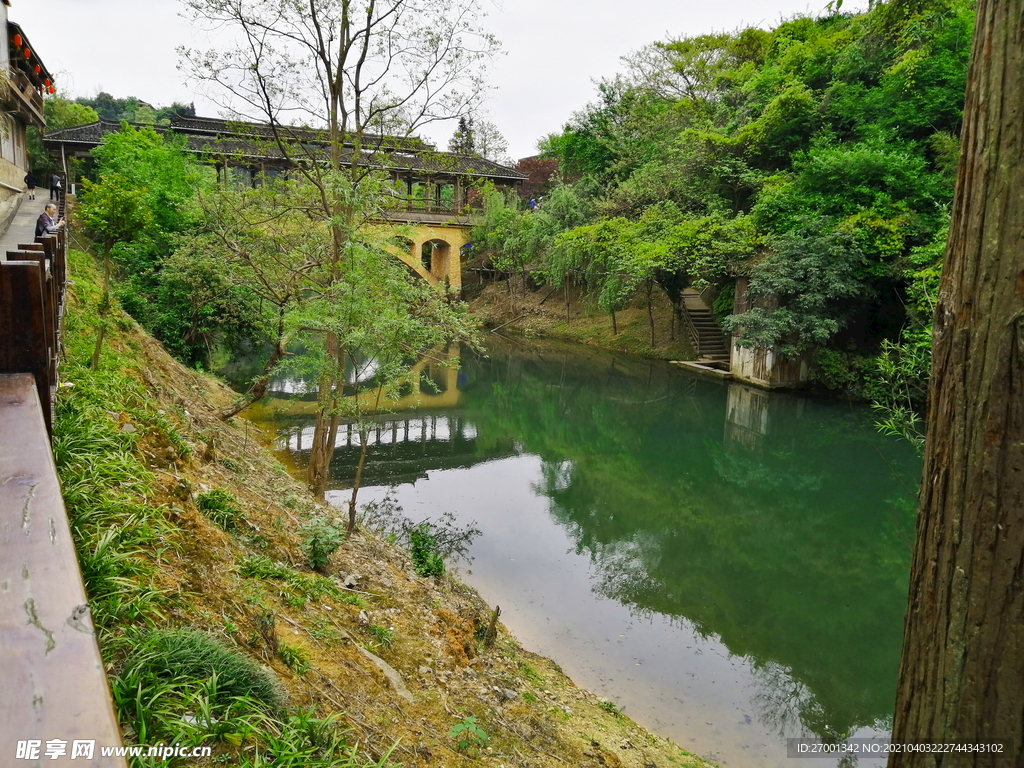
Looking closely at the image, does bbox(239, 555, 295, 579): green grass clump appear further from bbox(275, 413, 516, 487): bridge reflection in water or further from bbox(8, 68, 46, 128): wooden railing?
bbox(8, 68, 46, 128): wooden railing

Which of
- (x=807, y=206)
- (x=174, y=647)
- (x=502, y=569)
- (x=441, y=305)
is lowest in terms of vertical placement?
(x=502, y=569)

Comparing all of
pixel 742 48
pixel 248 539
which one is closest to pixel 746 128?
pixel 742 48

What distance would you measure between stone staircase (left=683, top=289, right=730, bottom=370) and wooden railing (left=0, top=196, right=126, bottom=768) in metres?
17.6

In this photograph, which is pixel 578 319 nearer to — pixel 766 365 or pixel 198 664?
pixel 766 365

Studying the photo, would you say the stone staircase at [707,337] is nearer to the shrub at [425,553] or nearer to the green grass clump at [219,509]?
the shrub at [425,553]

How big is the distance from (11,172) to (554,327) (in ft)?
56.1

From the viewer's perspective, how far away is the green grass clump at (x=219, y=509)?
3.88 metres

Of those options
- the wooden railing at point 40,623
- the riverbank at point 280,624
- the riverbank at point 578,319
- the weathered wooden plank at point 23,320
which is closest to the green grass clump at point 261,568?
the riverbank at point 280,624

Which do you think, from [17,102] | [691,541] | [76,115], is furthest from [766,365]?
[76,115]

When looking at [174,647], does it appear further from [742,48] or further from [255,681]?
[742,48]

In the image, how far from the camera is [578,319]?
24.9 metres

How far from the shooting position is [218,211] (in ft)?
26.6

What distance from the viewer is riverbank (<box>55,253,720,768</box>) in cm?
180

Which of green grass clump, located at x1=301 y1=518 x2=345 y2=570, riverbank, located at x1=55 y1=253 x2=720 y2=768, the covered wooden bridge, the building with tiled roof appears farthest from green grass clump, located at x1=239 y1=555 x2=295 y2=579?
the building with tiled roof
